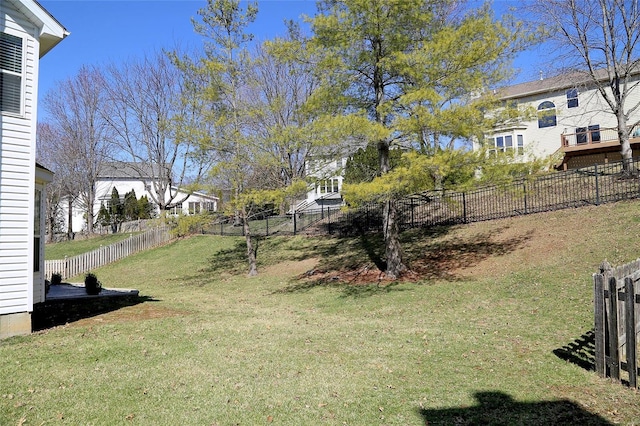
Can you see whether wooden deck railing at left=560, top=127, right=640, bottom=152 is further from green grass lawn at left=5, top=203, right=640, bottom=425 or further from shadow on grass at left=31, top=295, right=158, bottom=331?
shadow on grass at left=31, top=295, right=158, bottom=331

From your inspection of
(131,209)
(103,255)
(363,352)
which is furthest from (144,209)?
(363,352)

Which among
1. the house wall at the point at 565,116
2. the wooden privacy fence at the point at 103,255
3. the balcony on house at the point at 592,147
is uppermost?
the house wall at the point at 565,116

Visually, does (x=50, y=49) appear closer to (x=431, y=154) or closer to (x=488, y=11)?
(x=431, y=154)

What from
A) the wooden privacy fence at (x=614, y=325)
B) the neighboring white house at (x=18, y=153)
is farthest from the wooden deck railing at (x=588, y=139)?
the neighboring white house at (x=18, y=153)

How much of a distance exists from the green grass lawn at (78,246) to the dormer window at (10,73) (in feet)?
79.6

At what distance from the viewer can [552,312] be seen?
862cm

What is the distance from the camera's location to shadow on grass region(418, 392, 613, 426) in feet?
14.1

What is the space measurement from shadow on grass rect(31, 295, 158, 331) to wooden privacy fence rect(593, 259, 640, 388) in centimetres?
960

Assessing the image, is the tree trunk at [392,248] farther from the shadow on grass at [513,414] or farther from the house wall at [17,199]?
the house wall at [17,199]

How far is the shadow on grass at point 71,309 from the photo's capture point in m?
9.34

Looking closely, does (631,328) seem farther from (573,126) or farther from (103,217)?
(103,217)

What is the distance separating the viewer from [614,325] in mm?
5098

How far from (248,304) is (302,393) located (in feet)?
25.7

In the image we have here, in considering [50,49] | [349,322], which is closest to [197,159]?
[50,49]
